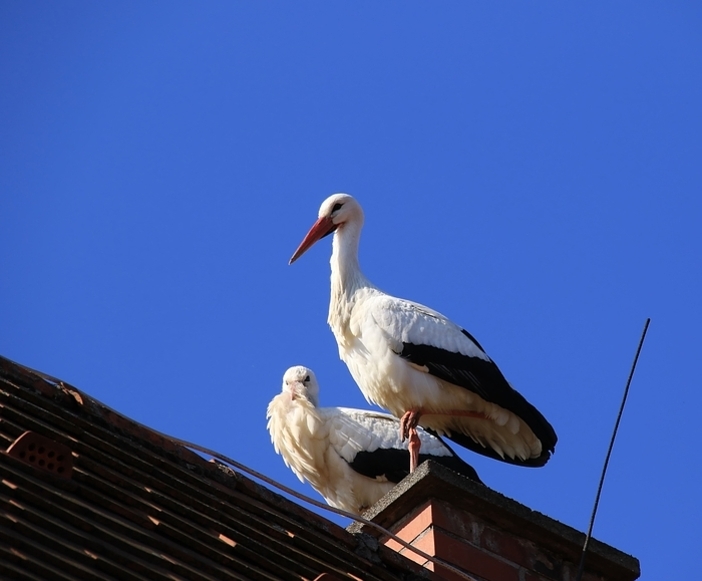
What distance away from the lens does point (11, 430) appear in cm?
426

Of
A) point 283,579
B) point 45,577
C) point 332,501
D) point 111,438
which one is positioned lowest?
point 45,577

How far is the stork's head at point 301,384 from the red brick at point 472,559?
5.04 m

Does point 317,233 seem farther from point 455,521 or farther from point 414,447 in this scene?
point 455,521

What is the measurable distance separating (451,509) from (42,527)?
82.3 inches

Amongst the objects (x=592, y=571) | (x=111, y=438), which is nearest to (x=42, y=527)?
(x=111, y=438)

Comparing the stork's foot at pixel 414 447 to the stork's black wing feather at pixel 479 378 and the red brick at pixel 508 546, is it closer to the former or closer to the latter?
the stork's black wing feather at pixel 479 378

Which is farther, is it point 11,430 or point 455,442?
point 455,442

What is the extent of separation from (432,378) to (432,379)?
0.03 ft

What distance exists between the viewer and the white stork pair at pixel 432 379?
9.89 meters

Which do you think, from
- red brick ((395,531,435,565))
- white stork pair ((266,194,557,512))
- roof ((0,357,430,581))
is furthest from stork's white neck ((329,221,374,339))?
roof ((0,357,430,581))

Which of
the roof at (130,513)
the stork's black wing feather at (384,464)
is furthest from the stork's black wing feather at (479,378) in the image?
the roof at (130,513)

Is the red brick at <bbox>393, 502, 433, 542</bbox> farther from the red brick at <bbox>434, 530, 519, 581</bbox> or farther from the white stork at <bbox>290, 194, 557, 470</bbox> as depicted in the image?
the white stork at <bbox>290, 194, 557, 470</bbox>

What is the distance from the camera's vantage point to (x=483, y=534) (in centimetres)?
552

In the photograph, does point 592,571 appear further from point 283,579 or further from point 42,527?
point 42,527
